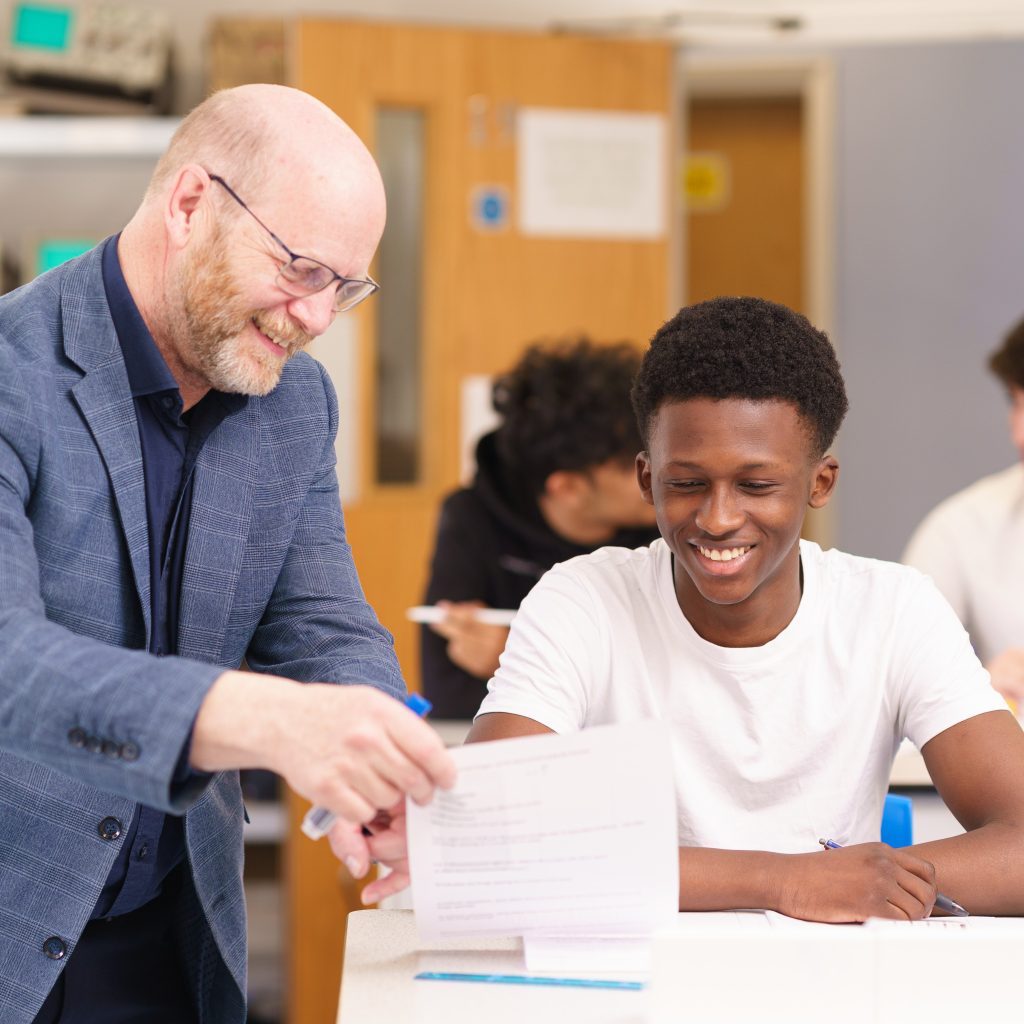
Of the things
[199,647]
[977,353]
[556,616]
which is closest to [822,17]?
[977,353]

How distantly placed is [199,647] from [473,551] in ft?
5.16

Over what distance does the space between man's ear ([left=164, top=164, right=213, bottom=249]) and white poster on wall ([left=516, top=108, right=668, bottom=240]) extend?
101 inches

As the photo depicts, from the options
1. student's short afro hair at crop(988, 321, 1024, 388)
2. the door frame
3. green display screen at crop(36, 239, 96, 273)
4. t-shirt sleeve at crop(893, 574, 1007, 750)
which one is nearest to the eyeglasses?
t-shirt sleeve at crop(893, 574, 1007, 750)

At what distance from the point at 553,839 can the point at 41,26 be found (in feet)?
10.7

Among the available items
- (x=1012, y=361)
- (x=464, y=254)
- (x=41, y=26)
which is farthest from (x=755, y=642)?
(x=41, y=26)

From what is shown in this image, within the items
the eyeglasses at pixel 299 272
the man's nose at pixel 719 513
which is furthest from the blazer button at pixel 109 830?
the man's nose at pixel 719 513

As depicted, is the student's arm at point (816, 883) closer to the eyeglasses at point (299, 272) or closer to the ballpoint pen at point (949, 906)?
the ballpoint pen at point (949, 906)

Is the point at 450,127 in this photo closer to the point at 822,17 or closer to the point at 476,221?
the point at 476,221

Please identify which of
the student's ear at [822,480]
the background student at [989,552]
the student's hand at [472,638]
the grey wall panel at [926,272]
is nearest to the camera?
the student's ear at [822,480]

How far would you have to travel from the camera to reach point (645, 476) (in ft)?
5.31

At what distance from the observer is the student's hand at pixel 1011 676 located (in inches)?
92.7

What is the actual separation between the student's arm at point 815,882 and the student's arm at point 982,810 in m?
0.06

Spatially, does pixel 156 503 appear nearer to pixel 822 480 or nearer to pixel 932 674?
pixel 822 480

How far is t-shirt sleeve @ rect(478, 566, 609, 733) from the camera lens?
1508mm
